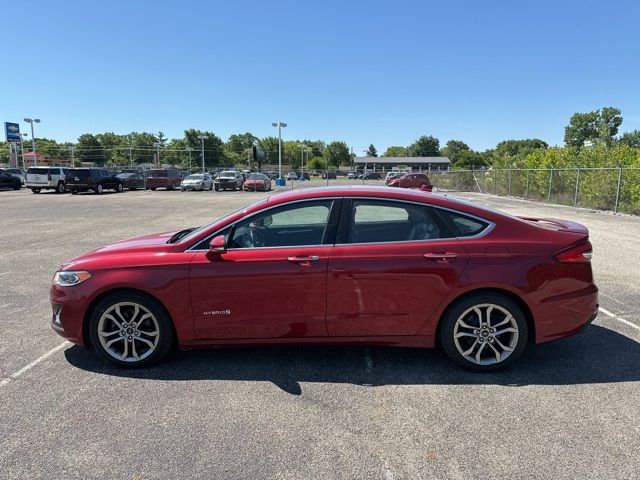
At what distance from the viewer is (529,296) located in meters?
3.72

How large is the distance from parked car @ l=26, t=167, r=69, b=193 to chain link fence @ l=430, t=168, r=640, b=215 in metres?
29.1

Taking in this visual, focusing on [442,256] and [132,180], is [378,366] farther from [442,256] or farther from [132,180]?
[132,180]

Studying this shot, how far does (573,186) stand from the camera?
21.4 metres

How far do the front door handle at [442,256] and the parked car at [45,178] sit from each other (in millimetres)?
32615

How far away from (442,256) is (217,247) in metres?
1.83

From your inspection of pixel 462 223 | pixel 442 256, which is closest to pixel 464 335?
pixel 442 256

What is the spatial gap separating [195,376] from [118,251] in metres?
1.32

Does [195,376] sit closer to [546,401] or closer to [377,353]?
[377,353]

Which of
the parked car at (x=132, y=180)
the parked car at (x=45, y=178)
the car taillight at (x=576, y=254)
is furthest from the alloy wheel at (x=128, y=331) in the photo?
the parked car at (x=132, y=180)

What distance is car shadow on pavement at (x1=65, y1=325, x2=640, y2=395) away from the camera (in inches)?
147

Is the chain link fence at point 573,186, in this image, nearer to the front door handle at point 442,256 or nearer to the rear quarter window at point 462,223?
the rear quarter window at point 462,223

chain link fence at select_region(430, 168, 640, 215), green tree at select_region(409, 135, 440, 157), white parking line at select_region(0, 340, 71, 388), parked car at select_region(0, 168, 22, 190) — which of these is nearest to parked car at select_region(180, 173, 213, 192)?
parked car at select_region(0, 168, 22, 190)

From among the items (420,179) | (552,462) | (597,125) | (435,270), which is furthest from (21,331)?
(597,125)

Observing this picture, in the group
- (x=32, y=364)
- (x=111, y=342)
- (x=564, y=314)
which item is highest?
(x=564, y=314)
